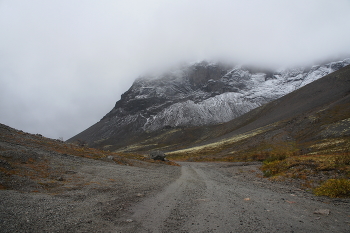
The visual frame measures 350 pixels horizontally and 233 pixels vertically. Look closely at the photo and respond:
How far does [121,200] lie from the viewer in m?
10.2

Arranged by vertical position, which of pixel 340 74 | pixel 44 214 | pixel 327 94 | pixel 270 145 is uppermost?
pixel 340 74

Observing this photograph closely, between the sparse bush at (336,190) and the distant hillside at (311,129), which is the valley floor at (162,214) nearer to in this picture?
the sparse bush at (336,190)

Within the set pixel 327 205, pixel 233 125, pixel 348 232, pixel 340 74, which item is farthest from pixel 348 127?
pixel 340 74

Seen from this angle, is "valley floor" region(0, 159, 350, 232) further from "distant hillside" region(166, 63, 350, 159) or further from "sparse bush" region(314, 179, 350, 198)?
"distant hillside" region(166, 63, 350, 159)

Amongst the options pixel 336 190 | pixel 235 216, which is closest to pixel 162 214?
pixel 235 216

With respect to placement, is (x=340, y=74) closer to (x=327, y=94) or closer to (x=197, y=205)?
(x=327, y=94)

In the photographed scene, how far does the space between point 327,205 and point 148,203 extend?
385 inches

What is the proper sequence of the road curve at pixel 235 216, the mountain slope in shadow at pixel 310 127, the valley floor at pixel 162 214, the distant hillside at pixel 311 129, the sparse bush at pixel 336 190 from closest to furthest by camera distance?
the valley floor at pixel 162 214
the road curve at pixel 235 216
the sparse bush at pixel 336 190
the distant hillside at pixel 311 129
the mountain slope in shadow at pixel 310 127

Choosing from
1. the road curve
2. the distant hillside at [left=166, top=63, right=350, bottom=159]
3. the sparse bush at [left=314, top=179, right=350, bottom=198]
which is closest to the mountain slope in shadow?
the distant hillside at [left=166, top=63, right=350, bottom=159]

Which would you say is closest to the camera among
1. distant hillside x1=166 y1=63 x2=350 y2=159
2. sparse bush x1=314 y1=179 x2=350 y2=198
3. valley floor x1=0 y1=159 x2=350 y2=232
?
valley floor x1=0 y1=159 x2=350 y2=232

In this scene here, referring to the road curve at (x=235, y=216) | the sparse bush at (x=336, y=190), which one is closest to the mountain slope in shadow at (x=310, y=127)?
the sparse bush at (x=336, y=190)

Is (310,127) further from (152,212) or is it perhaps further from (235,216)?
(152,212)

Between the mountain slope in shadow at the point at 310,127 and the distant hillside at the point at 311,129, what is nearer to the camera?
the distant hillside at the point at 311,129

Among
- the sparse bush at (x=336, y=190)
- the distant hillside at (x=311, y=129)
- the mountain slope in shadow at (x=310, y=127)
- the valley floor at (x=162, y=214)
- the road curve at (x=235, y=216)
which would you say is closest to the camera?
the valley floor at (x=162, y=214)
